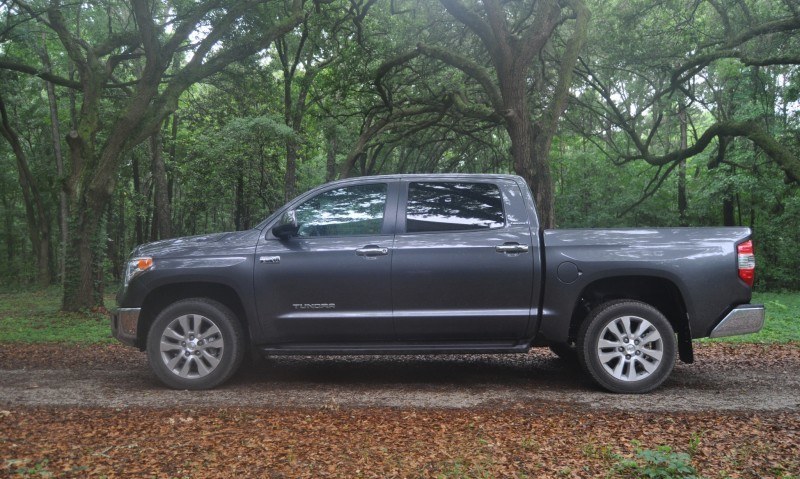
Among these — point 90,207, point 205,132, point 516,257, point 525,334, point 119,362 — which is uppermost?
point 205,132

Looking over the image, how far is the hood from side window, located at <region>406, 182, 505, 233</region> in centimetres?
153

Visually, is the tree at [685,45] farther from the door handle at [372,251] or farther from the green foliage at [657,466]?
the green foliage at [657,466]

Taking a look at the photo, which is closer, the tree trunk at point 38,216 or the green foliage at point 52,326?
the green foliage at point 52,326

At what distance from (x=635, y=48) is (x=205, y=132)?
14.2 m

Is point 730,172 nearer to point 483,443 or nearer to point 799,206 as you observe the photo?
point 799,206

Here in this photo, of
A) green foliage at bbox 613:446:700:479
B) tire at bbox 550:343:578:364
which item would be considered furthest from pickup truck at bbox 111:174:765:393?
green foliage at bbox 613:446:700:479

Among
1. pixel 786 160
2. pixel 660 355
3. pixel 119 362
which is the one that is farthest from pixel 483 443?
pixel 786 160

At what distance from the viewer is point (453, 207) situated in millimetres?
6242

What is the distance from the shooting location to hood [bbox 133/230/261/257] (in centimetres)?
617

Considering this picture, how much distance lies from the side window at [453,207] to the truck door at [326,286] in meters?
0.32

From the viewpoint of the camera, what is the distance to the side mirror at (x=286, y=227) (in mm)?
6023

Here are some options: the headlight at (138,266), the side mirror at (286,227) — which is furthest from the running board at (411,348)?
the headlight at (138,266)

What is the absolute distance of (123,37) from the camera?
46.9 feet

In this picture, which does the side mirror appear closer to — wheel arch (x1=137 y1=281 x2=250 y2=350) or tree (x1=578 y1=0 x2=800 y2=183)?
wheel arch (x1=137 y1=281 x2=250 y2=350)
